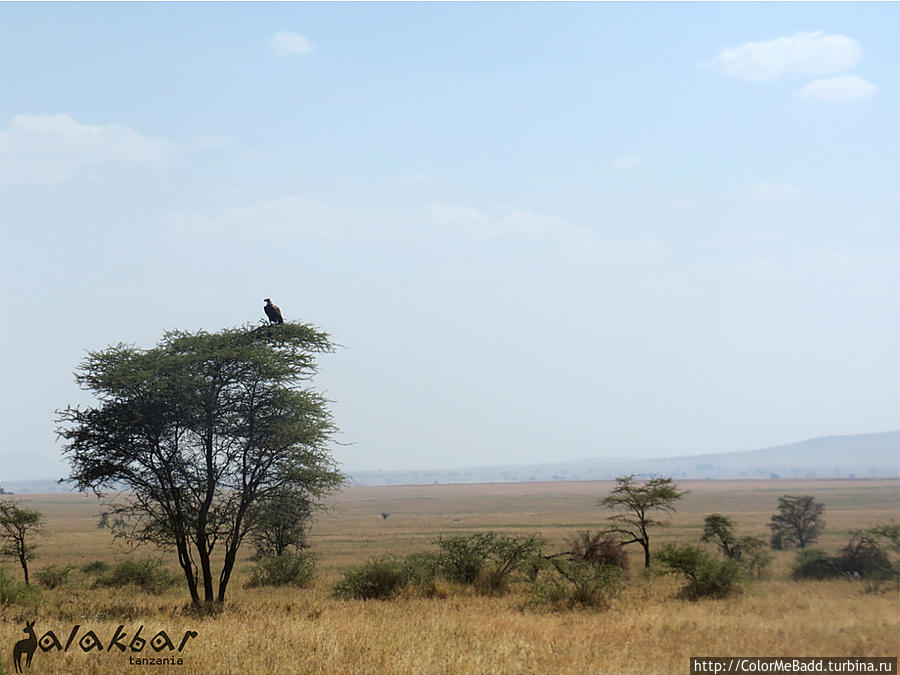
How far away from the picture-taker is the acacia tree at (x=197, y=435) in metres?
20.6

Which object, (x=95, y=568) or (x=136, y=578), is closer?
(x=136, y=578)

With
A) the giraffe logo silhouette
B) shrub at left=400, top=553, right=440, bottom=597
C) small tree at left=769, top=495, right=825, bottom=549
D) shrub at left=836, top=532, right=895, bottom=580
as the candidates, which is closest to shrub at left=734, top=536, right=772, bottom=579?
shrub at left=836, top=532, right=895, bottom=580

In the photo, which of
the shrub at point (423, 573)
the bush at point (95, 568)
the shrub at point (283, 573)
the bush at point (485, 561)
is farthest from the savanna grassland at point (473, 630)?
the bush at point (95, 568)

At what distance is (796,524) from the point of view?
58.8 meters

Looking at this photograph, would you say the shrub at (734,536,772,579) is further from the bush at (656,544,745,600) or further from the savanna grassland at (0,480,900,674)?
the bush at (656,544,745,600)

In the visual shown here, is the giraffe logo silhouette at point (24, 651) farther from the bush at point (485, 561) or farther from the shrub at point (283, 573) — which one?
the shrub at point (283, 573)

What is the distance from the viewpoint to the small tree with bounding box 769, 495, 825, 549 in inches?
2303

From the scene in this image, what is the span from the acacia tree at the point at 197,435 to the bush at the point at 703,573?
13.6m

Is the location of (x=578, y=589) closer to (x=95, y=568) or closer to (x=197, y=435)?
(x=197, y=435)

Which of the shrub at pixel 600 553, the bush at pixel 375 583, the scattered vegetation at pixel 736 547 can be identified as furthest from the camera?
the scattered vegetation at pixel 736 547

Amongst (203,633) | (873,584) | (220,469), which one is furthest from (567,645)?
(873,584)

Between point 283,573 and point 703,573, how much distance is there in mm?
18315

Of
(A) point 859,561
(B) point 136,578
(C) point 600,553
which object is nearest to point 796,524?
(A) point 859,561

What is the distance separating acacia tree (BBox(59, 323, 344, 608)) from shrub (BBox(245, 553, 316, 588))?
1125 cm
